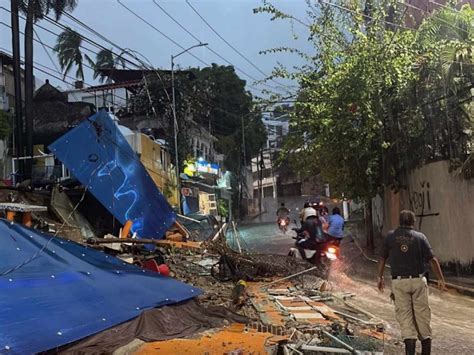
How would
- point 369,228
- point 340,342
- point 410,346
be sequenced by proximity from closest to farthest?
point 340,342, point 410,346, point 369,228

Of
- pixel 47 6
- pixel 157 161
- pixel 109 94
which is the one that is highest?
pixel 47 6

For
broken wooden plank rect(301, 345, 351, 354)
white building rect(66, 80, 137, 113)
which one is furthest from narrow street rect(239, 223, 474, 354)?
white building rect(66, 80, 137, 113)

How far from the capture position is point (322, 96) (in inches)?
696

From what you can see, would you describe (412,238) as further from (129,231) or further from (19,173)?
(19,173)

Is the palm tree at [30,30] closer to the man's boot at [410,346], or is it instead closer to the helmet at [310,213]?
the helmet at [310,213]

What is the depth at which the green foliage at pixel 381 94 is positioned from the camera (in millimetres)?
14188

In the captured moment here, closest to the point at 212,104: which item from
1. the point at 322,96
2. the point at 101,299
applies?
the point at 322,96

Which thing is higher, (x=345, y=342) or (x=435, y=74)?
(x=435, y=74)

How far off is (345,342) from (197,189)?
117ft

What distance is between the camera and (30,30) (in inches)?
993

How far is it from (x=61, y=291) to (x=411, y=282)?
4035 mm

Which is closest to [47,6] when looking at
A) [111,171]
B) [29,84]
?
[29,84]

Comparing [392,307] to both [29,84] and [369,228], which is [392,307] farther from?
[29,84]

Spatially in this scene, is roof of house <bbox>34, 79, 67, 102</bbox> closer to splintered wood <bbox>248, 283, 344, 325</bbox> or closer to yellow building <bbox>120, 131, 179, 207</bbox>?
yellow building <bbox>120, 131, 179, 207</bbox>
